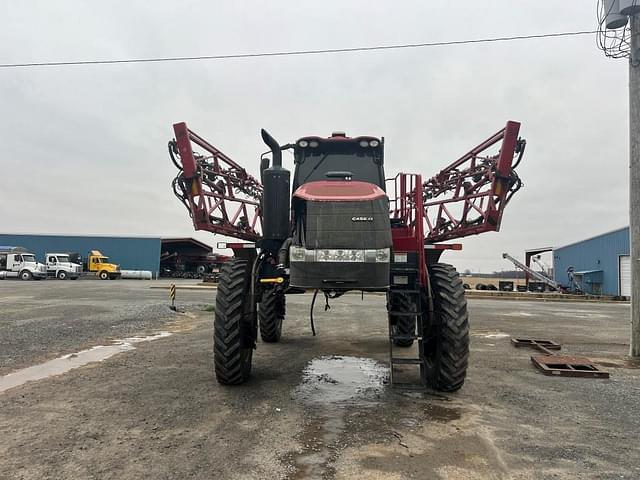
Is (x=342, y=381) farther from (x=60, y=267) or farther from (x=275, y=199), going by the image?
(x=60, y=267)

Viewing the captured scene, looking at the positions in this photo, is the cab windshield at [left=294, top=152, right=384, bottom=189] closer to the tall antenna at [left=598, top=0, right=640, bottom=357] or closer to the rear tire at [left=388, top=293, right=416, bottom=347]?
the rear tire at [left=388, top=293, right=416, bottom=347]

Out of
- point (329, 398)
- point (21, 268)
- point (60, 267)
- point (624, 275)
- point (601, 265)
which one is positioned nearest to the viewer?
point (329, 398)

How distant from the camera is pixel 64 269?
39.5 meters

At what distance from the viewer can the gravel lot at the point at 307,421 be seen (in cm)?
350

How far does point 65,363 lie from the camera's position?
24.1 feet

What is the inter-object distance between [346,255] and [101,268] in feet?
140

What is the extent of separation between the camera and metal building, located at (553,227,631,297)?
30406 millimetres

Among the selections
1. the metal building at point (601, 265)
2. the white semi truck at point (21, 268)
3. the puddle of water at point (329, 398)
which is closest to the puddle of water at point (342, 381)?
the puddle of water at point (329, 398)

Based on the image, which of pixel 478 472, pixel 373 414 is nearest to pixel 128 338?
pixel 373 414

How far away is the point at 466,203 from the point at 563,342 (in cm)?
426

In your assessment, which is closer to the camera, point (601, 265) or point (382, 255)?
point (382, 255)

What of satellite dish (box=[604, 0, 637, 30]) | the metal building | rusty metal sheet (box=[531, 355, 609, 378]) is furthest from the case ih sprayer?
the metal building

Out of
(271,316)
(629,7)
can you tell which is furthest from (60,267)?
(629,7)

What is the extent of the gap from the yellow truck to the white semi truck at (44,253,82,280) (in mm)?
2351
